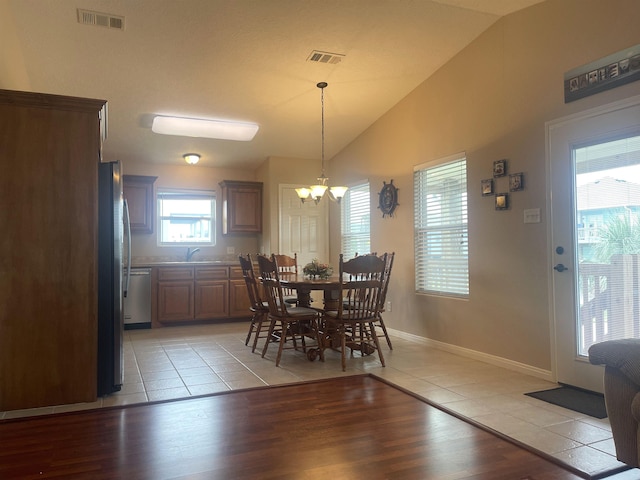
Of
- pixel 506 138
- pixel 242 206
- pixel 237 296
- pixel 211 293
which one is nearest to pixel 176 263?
pixel 211 293

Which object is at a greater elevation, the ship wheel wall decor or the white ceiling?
the white ceiling

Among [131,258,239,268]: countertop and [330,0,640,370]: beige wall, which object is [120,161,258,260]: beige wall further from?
[330,0,640,370]: beige wall

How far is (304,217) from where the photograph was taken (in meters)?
6.79

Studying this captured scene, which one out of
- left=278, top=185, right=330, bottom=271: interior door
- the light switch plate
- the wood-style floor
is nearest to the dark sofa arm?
the wood-style floor

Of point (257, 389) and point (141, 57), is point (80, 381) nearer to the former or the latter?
point (257, 389)

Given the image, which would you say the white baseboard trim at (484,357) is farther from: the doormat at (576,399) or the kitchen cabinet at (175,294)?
the kitchen cabinet at (175,294)

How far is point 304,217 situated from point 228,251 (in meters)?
1.40

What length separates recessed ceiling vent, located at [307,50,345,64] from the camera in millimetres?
4227

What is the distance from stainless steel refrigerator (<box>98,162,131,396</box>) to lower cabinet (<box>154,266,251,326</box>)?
2973mm

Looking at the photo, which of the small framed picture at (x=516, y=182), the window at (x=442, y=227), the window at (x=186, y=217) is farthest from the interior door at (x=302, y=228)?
the small framed picture at (x=516, y=182)

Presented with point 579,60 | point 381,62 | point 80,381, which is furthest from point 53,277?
point 579,60

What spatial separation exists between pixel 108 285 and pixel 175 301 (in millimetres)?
3075

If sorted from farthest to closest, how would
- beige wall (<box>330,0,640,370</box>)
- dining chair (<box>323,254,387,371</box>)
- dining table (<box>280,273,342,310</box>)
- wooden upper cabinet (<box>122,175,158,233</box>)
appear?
wooden upper cabinet (<box>122,175,158,233</box>) → dining table (<box>280,273,342,310</box>) → dining chair (<box>323,254,387,371</box>) → beige wall (<box>330,0,640,370</box>)

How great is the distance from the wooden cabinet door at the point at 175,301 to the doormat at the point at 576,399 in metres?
4.58
